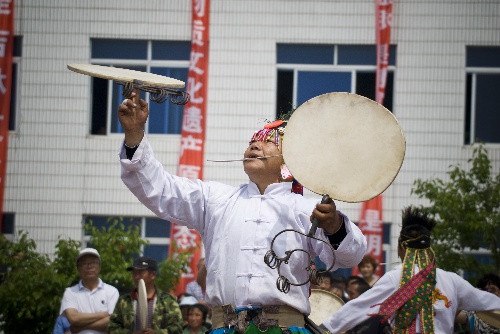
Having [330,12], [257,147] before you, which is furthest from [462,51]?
[257,147]

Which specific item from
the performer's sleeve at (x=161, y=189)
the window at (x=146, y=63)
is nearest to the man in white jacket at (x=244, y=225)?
the performer's sleeve at (x=161, y=189)

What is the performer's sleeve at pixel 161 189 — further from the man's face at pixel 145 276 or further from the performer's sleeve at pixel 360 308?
the man's face at pixel 145 276

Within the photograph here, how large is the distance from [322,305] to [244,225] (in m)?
3.39

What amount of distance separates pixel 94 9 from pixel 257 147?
1186 centimetres

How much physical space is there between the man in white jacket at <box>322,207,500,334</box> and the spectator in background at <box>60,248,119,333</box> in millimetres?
2866

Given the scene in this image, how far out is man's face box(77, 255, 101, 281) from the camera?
11008 mm

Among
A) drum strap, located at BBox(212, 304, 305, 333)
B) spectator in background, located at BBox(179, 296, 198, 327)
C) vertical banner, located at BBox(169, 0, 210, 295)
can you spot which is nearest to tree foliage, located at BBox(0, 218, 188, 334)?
spectator in background, located at BBox(179, 296, 198, 327)

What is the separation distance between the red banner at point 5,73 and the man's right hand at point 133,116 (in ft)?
38.4

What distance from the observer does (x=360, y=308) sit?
873 centimetres

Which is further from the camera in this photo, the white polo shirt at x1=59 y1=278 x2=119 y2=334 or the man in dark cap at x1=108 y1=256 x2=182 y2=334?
the white polo shirt at x1=59 y1=278 x2=119 y2=334

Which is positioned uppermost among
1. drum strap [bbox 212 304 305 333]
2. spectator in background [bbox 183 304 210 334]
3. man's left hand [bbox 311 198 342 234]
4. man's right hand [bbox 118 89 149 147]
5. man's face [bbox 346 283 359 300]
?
man's right hand [bbox 118 89 149 147]

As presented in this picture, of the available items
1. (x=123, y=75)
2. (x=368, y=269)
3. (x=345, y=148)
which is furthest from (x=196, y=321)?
(x=123, y=75)

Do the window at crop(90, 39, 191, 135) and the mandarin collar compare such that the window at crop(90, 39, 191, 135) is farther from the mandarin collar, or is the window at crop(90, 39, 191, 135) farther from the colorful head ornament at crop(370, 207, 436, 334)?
the mandarin collar

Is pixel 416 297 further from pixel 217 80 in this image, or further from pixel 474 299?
pixel 217 80
